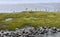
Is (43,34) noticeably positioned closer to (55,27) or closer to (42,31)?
(42,31)

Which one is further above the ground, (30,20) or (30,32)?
(30,20)

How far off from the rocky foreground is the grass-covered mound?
1.99m

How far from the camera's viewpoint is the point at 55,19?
34.3 meters

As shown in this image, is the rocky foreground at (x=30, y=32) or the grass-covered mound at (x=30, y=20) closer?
the rocky foreground at (x=30, y=32)

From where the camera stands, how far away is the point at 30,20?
33.1 metres

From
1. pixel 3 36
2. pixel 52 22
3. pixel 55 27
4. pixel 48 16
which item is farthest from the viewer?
pixel 48 16

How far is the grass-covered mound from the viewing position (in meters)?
30.6

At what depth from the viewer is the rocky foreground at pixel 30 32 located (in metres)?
26.4

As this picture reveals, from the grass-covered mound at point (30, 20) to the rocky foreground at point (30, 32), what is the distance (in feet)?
6.53

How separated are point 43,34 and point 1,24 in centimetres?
666

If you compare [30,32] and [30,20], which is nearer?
[30,32]

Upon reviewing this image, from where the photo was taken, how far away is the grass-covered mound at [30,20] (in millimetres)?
30609

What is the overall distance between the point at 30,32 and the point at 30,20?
20.3 feet

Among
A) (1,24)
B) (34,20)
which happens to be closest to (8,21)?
(1,24)
